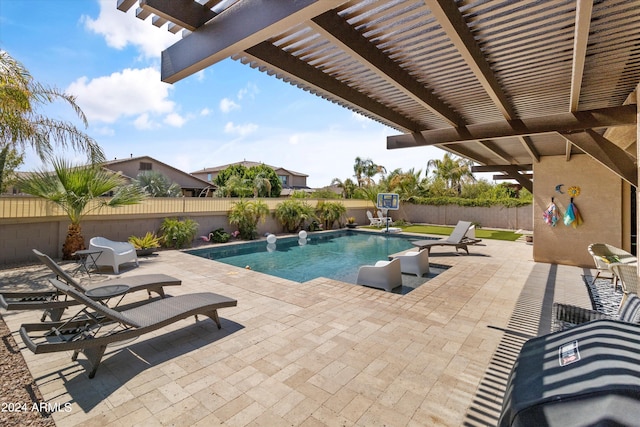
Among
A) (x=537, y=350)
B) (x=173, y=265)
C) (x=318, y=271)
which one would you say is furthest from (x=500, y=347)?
(x=173, y=265)

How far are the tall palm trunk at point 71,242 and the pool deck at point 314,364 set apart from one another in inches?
188

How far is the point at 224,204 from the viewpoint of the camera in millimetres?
14664

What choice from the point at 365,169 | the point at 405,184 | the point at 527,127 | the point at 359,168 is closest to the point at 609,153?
the point at 527,127

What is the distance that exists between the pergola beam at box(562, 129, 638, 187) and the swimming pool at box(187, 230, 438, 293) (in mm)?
4466

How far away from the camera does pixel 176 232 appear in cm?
1162

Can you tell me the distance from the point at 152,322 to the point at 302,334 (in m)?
1.88

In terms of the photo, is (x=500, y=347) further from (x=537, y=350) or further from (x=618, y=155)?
(x=618, y=155)

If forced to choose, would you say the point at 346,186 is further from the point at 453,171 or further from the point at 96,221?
the point at 96,221

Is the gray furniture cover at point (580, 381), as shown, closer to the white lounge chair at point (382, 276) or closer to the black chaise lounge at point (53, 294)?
the white lounge chair at point (382, 276)

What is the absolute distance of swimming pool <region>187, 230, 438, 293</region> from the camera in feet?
30.6

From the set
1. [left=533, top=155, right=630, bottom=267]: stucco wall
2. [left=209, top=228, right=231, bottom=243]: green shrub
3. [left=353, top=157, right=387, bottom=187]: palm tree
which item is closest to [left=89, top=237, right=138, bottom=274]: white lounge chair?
[left=209, top=228, right=231, bottom=243]: green shrub

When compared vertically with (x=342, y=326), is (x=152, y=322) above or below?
above

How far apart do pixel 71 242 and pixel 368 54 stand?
393 inches

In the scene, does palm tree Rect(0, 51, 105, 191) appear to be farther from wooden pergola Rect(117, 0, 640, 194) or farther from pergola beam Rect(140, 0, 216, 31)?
pergola beam Rect(140, 0, 216, 31)
